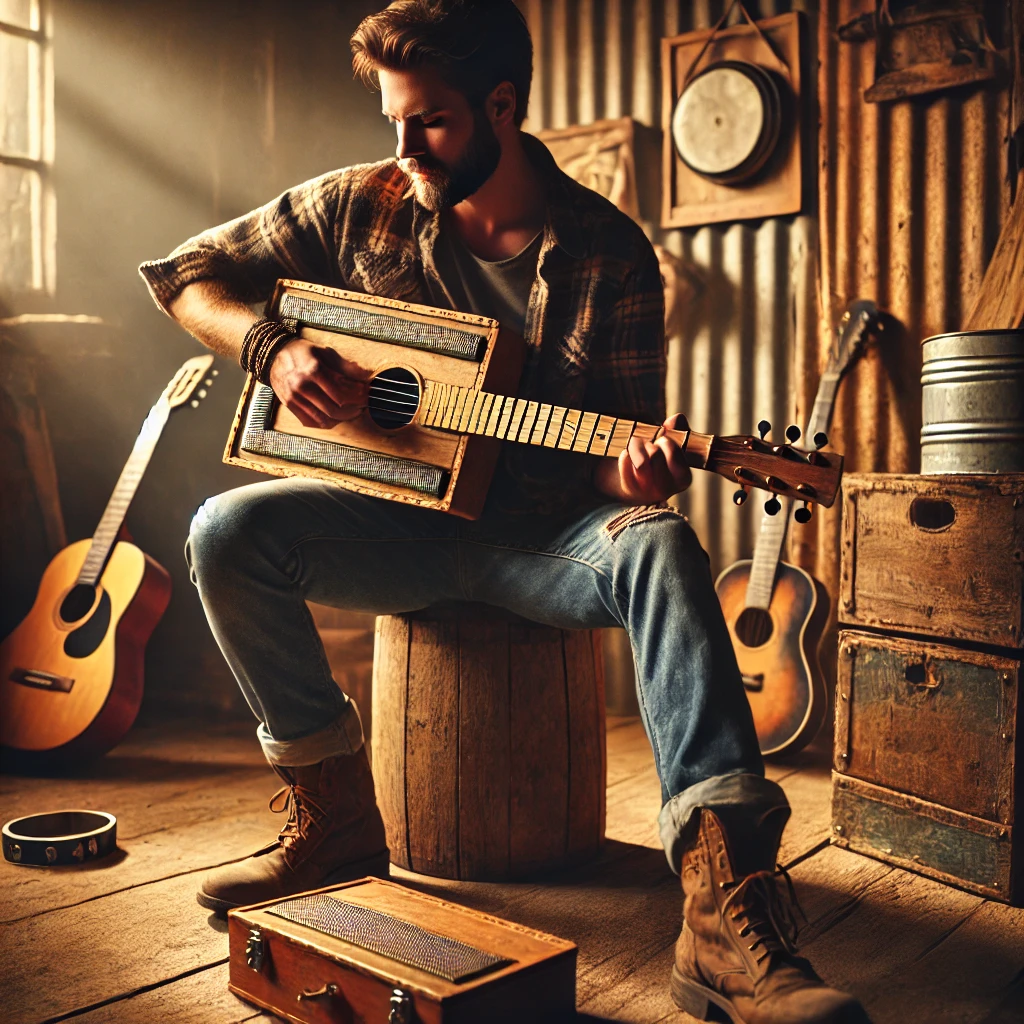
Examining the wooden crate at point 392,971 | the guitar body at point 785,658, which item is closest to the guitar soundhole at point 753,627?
the guitar body at point 785,658

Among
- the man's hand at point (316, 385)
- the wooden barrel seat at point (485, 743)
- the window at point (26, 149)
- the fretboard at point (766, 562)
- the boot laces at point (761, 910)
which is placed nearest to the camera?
the boot laces at point (761, 910)

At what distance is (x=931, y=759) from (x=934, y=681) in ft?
0.54

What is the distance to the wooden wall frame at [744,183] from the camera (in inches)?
135

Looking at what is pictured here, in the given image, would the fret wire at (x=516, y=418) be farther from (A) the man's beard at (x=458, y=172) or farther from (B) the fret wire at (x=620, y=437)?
(A) the man's beard at (x=458, y=172)

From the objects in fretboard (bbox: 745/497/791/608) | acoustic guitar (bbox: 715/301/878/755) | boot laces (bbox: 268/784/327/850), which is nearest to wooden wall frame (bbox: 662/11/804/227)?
acoustic guitar (bbox: 715/301/878/755)

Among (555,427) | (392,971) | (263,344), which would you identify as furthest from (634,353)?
(392,971)

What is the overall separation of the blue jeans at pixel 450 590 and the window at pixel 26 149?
212 centimetres

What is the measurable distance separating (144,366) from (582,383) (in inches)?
87.4

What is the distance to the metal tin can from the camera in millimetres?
2277

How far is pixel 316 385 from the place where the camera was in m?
2.04

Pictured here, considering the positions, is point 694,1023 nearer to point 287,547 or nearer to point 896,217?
point 287,547

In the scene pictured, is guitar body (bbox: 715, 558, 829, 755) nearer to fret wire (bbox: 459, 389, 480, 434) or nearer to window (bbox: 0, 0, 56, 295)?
fret wire (bbox: 459, 389, 480, 434)

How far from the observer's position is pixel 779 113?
135 inches

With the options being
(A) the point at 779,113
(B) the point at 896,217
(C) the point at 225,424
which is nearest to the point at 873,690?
(B) the point at 896,217
